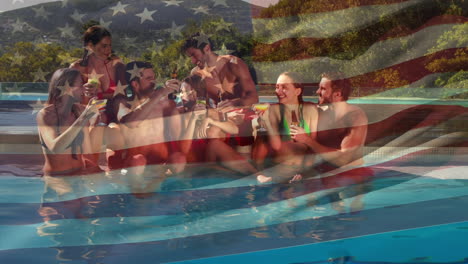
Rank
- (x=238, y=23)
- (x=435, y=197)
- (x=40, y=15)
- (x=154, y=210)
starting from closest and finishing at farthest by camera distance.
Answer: (x=154, y=210), (x=40, y=15), (x=435, y=197), (x=238, y=23)

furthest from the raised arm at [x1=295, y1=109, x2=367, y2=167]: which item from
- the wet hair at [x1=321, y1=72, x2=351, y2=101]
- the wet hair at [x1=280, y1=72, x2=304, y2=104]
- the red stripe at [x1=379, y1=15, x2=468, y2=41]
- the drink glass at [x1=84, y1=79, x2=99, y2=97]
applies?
the red stripe at [x1=379, y1=15, x2=468, y2=41]

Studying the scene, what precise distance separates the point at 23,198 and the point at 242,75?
A: 7.90 feet

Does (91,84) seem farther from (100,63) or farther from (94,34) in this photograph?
(94,34)

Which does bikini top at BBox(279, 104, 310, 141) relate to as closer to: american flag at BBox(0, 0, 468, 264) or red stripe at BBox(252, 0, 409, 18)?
american flag at BBox(0, 0, 468, 264)

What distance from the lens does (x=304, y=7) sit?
8180 mm

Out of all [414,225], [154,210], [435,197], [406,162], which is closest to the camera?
[414,225]

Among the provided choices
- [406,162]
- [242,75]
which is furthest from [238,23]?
[406,162]

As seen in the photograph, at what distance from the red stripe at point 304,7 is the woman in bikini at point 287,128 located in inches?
63.1

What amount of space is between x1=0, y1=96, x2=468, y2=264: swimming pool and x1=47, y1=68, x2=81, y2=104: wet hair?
809mm

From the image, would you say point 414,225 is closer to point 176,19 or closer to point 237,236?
point 237,236

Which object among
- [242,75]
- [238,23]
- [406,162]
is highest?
[238,23]

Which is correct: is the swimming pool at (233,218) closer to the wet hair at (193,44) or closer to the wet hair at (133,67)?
the wet hair at (133,67)

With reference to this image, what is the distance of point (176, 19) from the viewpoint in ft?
18.7

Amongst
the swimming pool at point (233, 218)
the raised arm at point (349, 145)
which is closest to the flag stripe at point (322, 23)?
the raised arm at point (349, 145)
